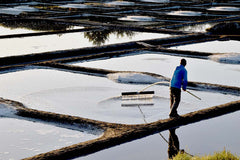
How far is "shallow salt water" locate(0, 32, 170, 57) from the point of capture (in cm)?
1229

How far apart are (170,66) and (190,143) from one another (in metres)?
5.19

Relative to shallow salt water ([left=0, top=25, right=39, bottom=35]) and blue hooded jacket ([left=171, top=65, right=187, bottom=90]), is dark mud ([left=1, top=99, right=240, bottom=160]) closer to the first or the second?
blue hooded jacket ([left=171, top=65, right=187, bottom=90])

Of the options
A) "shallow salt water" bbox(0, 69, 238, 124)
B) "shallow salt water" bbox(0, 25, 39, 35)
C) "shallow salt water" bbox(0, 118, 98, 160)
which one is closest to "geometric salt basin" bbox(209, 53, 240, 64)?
"shallow salt water" bbox(0, 69, 238, 124)

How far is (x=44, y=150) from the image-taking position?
16.4 ft

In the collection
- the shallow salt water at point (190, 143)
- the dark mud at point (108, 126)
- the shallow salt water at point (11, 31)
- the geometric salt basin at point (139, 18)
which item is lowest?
the shallow salt water at point (190, 143)

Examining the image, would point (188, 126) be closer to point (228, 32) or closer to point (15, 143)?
point (15, 143)

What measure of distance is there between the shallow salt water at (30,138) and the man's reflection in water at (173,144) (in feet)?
3.33

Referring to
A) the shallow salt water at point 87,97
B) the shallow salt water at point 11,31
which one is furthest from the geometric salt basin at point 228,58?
the shallow salt water at point 11,31

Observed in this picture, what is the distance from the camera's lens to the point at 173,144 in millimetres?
5137

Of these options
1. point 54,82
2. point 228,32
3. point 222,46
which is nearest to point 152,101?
point 54,82

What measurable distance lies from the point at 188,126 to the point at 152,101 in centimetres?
136

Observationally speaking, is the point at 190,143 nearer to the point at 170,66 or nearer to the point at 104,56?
the point at 170,66

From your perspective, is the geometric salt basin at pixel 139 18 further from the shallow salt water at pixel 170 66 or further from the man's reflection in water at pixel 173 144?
the man's reflection in water at pixel 173 144

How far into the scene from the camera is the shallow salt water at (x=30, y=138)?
500cm
